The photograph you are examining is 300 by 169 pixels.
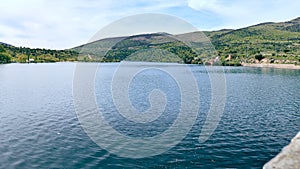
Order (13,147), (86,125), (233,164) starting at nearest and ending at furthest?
(233,164) → (13,147) → (86,125)

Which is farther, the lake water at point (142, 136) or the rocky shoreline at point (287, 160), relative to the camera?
the lake water at point (142, 136)

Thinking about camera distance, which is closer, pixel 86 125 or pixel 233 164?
pixel 233 164

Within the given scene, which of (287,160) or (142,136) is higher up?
(287,160)

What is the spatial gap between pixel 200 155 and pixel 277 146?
28.8 feet

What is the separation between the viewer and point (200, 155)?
2488 cm

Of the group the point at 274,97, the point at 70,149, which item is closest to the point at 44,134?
the point at 70,149

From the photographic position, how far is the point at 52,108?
44.4 meters

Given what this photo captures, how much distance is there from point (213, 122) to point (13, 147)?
81.9ft

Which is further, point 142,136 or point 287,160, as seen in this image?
point 142,136

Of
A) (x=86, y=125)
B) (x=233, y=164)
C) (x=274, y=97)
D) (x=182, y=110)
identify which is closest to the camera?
(x=233, y=164)

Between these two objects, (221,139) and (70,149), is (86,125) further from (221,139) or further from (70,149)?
(221,139)

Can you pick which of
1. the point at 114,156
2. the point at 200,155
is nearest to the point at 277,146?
the point at 200,155

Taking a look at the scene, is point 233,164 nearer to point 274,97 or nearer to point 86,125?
point 86,125

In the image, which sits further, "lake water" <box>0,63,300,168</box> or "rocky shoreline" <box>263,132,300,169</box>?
"lake water" <box>0,63,300,168</box>
